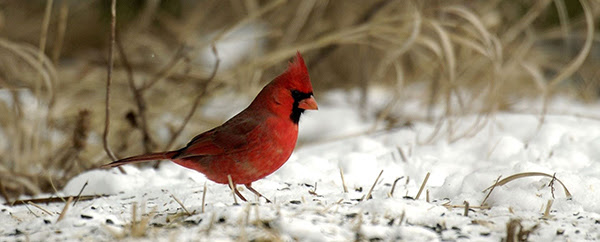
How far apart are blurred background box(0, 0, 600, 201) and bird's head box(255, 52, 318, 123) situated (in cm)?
73

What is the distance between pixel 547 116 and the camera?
3.80 m

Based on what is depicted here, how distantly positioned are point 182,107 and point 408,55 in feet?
7.77

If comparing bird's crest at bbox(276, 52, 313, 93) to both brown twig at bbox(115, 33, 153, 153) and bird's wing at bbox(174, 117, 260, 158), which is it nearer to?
bird's wing at bbox(174, 117, 260, 158)

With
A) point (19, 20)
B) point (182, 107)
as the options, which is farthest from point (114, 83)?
point (19, 20)

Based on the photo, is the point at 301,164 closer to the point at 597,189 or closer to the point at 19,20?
the point at 597,189

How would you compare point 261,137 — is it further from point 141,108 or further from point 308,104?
point 141,108

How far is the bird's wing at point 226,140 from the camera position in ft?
6.79

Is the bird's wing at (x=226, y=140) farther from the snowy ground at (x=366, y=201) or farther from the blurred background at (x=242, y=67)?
the blurred background at (x=242, y=67)

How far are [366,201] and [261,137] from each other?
1.28 feet

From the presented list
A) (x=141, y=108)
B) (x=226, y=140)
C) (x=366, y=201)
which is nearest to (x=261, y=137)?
(x=226, y=140)

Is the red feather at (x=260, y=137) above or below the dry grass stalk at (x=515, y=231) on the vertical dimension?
above

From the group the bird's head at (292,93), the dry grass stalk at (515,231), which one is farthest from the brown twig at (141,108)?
the dry grass stalk at (515,231)

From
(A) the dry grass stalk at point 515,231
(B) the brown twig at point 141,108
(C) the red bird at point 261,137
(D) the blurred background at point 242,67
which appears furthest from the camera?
(D) the blurred background at point 242,67

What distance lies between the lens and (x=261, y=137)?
6.69ft
